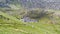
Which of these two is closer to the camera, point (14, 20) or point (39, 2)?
point (14, 20)

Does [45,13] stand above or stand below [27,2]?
below

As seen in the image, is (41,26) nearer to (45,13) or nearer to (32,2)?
(45,13)

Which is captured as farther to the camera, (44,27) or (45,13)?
(45,13)

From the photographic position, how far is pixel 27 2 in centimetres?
234

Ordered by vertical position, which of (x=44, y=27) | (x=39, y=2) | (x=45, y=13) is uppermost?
(x=39, y=2)

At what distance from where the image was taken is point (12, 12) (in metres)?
2.26

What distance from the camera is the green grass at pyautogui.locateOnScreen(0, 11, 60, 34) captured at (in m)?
2.09

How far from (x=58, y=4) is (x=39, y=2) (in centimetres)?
30

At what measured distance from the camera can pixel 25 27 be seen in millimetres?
2152

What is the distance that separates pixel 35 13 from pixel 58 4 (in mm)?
384

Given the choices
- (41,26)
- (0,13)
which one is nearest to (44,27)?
(41,26)

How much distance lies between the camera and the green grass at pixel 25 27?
2092 millimetres

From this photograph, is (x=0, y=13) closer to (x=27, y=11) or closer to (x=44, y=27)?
(x=27, y=11)

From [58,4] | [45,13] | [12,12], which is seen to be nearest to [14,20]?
[12,12]
